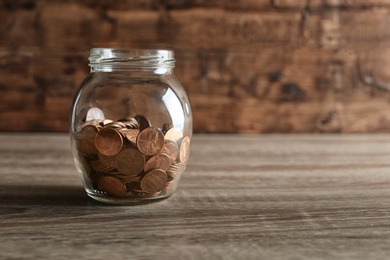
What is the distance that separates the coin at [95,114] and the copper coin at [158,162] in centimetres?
14

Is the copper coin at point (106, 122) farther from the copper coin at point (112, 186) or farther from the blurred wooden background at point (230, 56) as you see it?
the blurred wooden background at point (230, 56)

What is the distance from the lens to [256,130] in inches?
76.8

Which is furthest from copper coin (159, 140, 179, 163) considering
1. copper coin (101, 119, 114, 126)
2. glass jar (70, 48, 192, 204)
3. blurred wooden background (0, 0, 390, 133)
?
blurred wooden background (0, 0, 390, 133)

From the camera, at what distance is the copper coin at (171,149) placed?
932mm

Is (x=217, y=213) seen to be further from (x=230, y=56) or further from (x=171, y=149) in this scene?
(x=230, y=56)

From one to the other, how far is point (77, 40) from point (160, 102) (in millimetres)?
970

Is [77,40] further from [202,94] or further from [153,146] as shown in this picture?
[153,146]

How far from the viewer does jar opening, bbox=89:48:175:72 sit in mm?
946

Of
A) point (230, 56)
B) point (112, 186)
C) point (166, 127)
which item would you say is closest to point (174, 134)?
point (166, 127)

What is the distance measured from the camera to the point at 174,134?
961 mm

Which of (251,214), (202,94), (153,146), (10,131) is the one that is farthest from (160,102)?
(10,131)

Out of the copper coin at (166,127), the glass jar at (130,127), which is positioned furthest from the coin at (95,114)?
the copper coin at (166,127)

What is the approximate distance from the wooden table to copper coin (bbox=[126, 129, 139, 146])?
0.36 ft

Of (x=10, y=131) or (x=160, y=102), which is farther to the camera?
(x=10, y=131)
